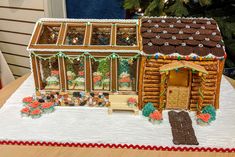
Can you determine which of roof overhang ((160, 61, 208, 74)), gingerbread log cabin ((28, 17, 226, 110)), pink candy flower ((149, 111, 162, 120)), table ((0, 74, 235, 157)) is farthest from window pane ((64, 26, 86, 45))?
table ((0, 74, 235, 157))

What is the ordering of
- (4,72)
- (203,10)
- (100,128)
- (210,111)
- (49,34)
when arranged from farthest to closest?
(4,72) → (203,10) → (49,34) → (210,111) → (100,128)

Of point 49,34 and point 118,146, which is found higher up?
point 49,34

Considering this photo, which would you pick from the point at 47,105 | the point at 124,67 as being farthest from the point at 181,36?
the point at 47,105

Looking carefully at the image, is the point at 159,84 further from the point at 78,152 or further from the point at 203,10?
the point at 203,10

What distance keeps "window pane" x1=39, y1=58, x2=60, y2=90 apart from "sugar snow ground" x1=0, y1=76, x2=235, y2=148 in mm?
324

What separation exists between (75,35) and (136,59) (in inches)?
33.2

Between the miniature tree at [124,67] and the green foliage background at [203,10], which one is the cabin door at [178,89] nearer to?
the miniature tree at [124,67]

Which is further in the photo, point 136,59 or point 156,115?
point 136,59

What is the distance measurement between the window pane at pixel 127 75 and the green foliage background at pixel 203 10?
0.92m

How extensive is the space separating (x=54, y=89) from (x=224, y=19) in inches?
100

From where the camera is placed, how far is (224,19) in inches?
183

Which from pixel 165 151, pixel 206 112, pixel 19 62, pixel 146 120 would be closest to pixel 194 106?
pixel 206 112

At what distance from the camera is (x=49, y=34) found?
406 centimetres

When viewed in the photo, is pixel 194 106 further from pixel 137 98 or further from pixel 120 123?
pixel 120 123
